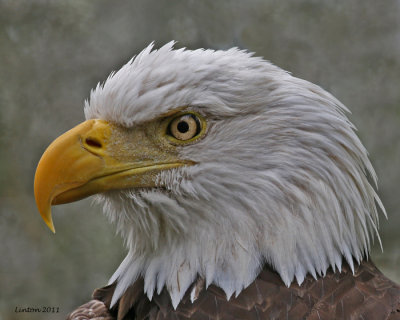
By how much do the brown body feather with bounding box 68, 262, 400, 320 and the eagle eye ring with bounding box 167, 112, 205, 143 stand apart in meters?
0.58

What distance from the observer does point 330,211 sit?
Answer: 7.72ft

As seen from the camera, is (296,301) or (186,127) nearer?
(296,301)

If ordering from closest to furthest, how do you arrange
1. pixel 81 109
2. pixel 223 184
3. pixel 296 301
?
pixel 296 301 < pixel 223 184 < pixel 81 109

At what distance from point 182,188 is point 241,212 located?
0.83 feet

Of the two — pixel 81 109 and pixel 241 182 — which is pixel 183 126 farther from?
pixel 81 109

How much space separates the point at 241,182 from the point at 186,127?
312 mm

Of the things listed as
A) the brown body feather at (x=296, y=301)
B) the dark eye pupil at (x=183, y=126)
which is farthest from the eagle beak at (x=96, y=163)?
the brown body feather at (x=296, y=301)

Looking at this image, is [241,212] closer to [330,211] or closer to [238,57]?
[330,211]

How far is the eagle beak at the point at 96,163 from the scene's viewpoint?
7.36 feet

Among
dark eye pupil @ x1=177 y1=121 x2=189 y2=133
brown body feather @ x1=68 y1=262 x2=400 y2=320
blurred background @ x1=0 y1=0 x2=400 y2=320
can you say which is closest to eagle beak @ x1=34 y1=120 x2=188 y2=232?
dark eye pupil @ x1=177 y1=121 x2=189 y2=133

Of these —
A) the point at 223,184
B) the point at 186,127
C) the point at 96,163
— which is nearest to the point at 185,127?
the point at 186,127

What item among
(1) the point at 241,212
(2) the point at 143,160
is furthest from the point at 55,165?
(1) the point at 241,212

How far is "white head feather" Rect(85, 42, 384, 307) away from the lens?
2.30 metres

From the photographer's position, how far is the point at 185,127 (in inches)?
92.3
